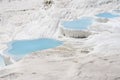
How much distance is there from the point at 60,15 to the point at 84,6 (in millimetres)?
1655

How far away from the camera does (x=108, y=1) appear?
1363 cm

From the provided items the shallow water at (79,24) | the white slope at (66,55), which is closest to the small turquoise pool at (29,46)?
the white slope at (66,55)

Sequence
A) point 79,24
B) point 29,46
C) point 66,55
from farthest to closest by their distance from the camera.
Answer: point 79,24, point 29,46, point 66,55

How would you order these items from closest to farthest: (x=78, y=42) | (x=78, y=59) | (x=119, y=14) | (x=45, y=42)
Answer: (x=78, y=59)
(x=78, y=42)
(x=45, y=42)
(x=119, y=14)

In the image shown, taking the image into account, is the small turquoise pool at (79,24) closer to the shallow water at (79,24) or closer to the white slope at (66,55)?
the shallow water at (79,24)

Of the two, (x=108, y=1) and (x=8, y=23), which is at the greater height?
(x=108, y=1)

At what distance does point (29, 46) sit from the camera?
8.10 meters

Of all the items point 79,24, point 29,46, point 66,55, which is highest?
point 66,55

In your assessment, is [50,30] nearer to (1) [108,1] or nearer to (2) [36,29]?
(2) [36,29]

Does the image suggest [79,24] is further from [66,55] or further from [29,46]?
[66,55]

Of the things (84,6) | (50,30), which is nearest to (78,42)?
(50,30)

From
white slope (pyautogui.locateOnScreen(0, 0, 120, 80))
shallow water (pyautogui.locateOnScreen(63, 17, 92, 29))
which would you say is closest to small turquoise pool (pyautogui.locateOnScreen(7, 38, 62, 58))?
white slope (pyautogui.locateOnScreen(0, 0, 120, 80))

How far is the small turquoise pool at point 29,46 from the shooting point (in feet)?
24.4

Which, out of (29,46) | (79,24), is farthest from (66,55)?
(79,24)
